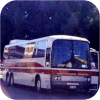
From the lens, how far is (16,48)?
20.4 m

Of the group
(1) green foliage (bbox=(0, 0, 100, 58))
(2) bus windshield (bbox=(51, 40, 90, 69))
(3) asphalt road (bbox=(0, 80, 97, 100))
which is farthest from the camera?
(1) green foliage (bbox=(0, 0, 100, 58))

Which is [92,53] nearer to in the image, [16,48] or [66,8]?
[16,48]

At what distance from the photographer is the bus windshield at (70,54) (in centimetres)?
1447

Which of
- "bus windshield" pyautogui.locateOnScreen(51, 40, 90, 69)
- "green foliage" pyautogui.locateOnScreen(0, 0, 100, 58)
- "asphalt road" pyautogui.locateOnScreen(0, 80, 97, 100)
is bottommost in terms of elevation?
"asphalt road" pyautogui.locateOnScreen(0, 80, 97, 100)

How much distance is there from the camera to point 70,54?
48.3 ft

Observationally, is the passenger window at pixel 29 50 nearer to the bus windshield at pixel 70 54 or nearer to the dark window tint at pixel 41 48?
the dark window tint at pixel 41 48

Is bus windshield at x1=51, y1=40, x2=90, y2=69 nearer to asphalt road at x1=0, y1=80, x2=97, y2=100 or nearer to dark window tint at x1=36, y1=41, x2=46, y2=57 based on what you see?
dark window tint at x1=36, y1=41, x2=46, y2=57

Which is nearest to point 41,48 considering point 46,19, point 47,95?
point 47,95

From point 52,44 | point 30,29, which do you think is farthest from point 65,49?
point 30,29

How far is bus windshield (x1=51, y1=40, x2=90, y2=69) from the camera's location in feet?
47.5

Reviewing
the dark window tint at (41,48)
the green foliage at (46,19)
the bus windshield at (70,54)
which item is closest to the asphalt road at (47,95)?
the bus windshield at (70,54)

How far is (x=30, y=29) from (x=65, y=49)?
1080 cm

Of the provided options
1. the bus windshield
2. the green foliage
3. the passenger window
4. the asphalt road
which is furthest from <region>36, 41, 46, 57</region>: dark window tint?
the green foliage

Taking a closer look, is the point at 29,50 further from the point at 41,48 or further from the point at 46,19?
the point at 46,19
